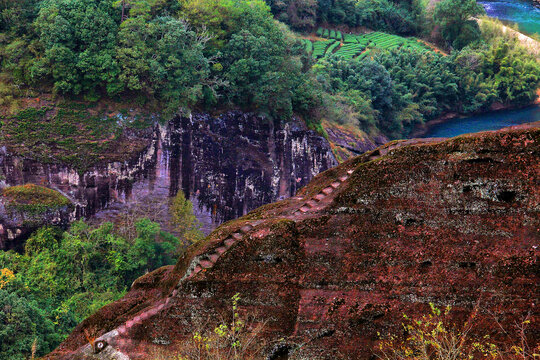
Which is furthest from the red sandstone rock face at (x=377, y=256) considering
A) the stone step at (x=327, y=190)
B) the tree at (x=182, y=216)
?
the tree at (x=182, y=216)

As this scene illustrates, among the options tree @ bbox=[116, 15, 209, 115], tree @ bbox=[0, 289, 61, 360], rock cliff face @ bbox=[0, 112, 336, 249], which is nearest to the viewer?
tree @ bbox=[0, 289, 61, 360]

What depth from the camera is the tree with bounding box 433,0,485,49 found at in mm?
65269

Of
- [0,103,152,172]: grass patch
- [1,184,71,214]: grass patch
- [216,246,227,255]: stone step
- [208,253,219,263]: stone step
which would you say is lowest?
[1,184,71,214]: grass patch

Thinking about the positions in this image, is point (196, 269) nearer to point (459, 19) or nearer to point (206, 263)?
point (206, 263)

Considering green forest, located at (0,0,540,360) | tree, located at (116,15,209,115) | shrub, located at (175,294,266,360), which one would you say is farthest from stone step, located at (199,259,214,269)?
tree, located at (116,15,209,115)

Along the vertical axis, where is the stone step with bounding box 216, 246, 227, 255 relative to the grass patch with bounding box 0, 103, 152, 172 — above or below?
above

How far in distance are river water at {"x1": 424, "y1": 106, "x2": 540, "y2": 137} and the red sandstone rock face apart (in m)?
42.3

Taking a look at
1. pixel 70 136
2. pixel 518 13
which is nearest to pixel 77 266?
pixel 70 136

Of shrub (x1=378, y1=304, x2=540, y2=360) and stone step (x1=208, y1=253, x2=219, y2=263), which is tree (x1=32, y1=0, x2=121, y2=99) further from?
shrub (x1=378, y1=304, x2=540, y2=360)

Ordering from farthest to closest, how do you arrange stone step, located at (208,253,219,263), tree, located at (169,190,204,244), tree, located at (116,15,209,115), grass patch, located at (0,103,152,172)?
tree, located at (169,190,204,244) → tree, located at (116,15,209,115) → grass patch, located at (0,103,152,172) → stone step, located at (208,253,219,263)

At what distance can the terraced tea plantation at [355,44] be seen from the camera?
63094mm

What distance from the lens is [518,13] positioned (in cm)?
7456

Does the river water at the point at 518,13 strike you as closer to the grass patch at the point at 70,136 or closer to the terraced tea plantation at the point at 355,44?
the terraced tea plantation at the point at 355,44

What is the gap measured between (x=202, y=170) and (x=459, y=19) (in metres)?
41.2
